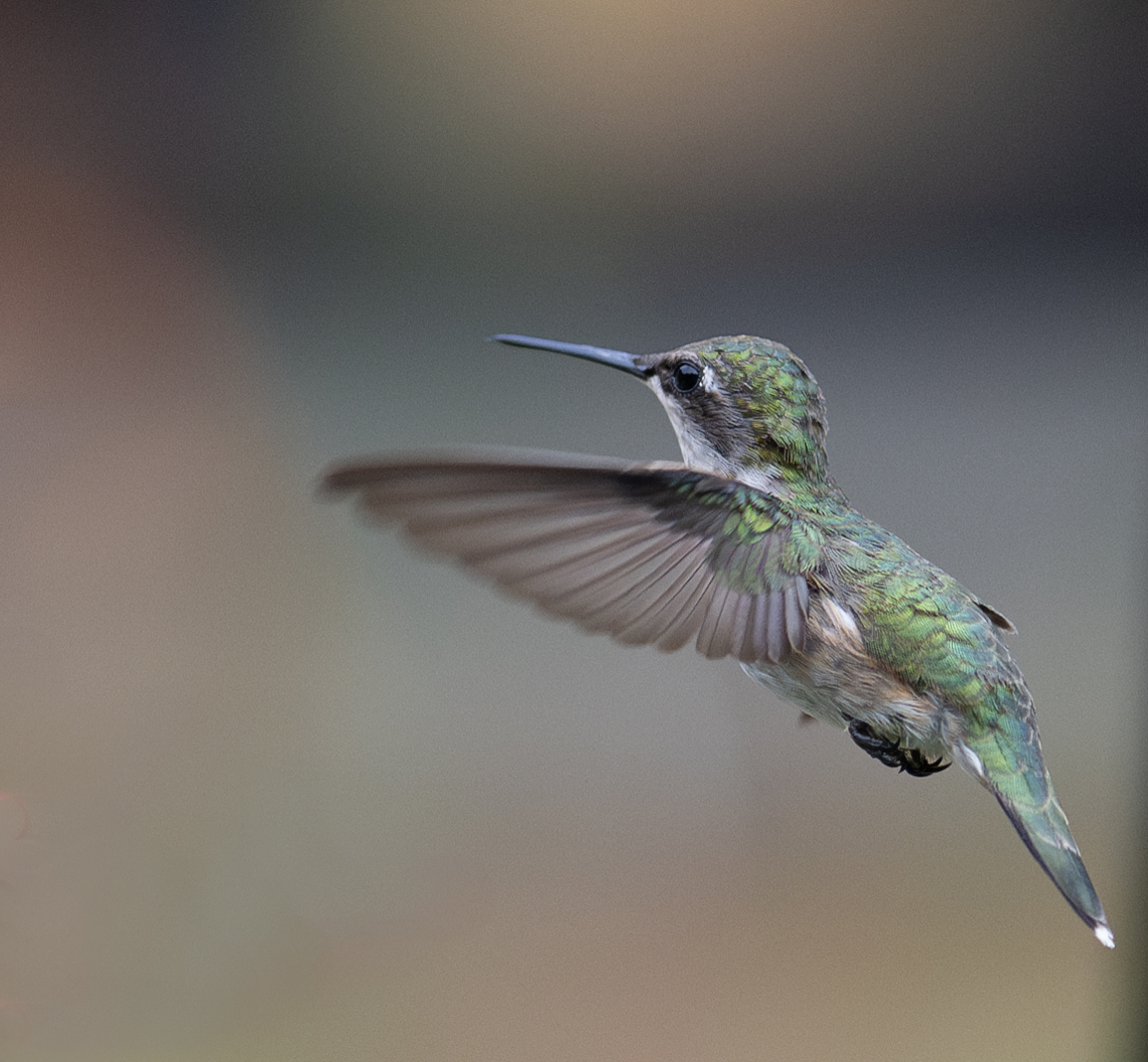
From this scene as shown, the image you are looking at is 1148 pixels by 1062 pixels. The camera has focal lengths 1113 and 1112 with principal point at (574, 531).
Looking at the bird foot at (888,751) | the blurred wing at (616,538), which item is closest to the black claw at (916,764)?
the bird foot at (888,751)

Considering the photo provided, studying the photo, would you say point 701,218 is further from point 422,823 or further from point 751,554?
point 751,554

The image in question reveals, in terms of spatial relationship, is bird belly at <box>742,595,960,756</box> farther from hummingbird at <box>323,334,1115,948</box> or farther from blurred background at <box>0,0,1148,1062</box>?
blurred background at <box>0,0,1148,1062</box>

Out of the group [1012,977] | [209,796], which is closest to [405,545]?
[209,796]

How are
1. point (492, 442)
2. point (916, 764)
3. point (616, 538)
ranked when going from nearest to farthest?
point (616, 538)
point (916, 764)
point (492, 442)

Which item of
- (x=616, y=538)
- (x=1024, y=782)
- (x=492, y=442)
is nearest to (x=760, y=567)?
(x=616, y=538)

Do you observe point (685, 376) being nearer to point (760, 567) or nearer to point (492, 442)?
point (760, 567)

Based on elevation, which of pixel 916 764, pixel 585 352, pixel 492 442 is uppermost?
pixel 492 442
